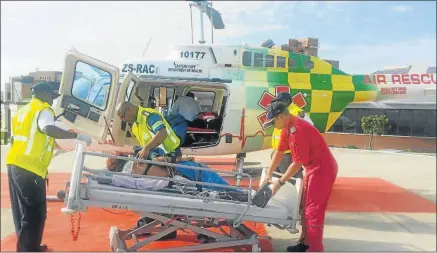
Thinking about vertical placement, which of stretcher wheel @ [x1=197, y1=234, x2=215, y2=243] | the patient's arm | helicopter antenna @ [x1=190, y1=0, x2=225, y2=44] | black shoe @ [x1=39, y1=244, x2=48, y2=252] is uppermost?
helicopter antenna @ [x1=190, y1=0, x2=225, y2=44]

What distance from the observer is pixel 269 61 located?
7.68m

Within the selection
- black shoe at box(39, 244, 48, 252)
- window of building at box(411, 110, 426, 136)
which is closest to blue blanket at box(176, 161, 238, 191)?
black shoe at box(39, 244, 48, 252)

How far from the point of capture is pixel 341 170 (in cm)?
1095

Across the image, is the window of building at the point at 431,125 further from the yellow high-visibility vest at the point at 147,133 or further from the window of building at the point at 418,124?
the yellow high-visibility vest at the point at 147,133

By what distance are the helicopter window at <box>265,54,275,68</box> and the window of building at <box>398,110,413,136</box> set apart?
3.01m

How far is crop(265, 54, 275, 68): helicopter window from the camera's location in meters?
7.66

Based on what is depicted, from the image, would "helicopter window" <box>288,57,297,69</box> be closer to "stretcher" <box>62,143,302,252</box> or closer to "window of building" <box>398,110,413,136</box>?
"window of building" <box>398,110,413,136</box>

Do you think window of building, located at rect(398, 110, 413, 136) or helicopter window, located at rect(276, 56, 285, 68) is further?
window of building, located at rect(398, 110, 413, 136)

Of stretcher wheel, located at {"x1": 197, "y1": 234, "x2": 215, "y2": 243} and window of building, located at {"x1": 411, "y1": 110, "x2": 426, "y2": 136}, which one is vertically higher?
window of building, located at {"x1": 411, "y1": 110, "x2": 426, "y2": 136}

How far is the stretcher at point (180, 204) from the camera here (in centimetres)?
354

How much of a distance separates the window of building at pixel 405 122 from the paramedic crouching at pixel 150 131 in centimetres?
562

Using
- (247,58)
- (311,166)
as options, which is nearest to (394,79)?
(247,58)

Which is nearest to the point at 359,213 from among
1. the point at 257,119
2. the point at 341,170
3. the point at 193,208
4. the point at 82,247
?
the point at 257,119

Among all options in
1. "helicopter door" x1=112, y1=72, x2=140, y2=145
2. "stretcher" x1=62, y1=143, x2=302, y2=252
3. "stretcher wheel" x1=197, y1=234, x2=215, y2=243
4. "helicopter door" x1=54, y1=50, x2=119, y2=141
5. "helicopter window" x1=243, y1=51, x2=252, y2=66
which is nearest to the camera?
"stretcher" x1=62, y1=143, x2=302, y2=252
